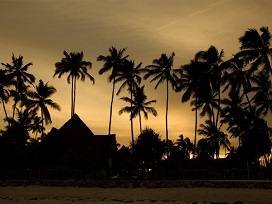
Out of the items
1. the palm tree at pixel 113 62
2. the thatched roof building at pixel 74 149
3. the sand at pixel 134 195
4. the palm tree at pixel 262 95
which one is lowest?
the sand at pixel 134 195

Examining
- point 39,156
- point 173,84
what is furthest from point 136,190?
point 173,84

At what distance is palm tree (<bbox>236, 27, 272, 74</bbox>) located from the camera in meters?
38.0

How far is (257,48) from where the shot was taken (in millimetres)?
38406

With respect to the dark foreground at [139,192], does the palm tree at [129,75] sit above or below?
above

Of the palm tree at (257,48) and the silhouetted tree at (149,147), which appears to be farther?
the silhouetted tree at (149,147)

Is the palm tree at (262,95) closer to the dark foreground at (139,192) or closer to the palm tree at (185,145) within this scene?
the dark foreground at (139,192)

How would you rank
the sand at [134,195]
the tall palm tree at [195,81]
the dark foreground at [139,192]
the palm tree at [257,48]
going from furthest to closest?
the tall palm tree at [195,81]
the palm tree at [257,48]
the dark foreground at [139,192]
the sand at [134,195]

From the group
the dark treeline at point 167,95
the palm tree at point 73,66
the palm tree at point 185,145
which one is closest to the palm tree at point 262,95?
the dark treeline at point 167,95

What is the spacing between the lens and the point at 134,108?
6234cm

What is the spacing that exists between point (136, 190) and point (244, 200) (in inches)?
372

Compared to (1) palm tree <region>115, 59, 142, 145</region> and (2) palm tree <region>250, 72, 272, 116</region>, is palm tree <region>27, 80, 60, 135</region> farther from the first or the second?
(2) palm tree <region>250, 72, 272, 116</region>

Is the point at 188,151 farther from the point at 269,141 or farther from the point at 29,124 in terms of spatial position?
the point at 269,141

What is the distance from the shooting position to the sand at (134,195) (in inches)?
1000

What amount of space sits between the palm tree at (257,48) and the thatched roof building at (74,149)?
804 inches
